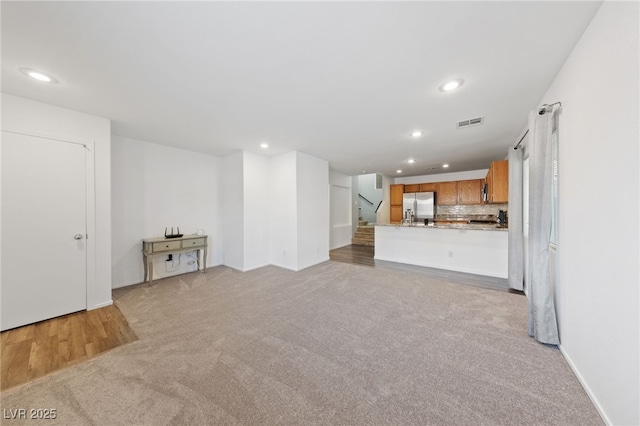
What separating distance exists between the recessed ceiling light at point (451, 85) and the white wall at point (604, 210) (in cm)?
77

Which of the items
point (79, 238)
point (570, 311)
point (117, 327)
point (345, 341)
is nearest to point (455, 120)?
point (570, 311)

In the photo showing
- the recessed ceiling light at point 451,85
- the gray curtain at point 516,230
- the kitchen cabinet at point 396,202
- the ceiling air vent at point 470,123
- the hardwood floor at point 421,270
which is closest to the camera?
the recessed ceiling light at point 451,85

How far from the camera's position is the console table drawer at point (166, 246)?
3857 mm

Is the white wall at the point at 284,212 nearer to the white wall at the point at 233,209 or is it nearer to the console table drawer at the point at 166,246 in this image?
the white wall at the point at 233,209

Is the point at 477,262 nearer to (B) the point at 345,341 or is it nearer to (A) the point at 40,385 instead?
(B) the point at 345,341

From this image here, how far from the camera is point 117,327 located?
2531 mm

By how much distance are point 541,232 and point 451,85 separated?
175 centimetres

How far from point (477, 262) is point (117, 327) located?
6068 millimetres

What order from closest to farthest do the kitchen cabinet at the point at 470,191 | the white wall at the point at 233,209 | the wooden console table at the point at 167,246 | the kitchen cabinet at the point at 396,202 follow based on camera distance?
the wooden console table at the point at 167,246 → the white wall at the point at 233,209 → the kitchen cabinet at the point at 470,191 → the kitchen cabinet at the point at 396,202

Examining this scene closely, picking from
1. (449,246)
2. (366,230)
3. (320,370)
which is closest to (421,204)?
(366,230)

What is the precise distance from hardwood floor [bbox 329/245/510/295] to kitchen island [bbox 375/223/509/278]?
0.21 meters

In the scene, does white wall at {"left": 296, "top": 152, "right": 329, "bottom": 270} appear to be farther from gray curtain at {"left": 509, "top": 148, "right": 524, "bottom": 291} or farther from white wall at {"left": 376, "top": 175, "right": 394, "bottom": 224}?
gray curtain at {"left": 509, "top": 148, "right": 524, "bottom": 291}

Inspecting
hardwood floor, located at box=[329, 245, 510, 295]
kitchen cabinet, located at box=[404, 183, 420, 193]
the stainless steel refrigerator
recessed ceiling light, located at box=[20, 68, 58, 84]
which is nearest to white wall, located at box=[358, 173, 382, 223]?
kitchen cabinet, located at box=[404, 183, 420, 193]

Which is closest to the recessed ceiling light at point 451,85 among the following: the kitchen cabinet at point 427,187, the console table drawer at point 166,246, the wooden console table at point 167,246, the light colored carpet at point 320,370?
the light colored carpet at point 320,370
